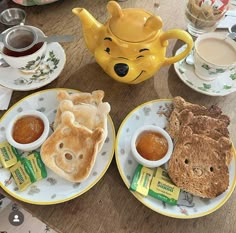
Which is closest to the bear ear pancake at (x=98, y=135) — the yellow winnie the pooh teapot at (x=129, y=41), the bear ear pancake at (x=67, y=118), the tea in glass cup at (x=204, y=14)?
the bear ear pancake at (x=67, y=118)

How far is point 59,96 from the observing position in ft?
2.42

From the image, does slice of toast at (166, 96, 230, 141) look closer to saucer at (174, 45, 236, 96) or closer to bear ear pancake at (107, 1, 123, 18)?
saucer at (174, 45, 236, 96)

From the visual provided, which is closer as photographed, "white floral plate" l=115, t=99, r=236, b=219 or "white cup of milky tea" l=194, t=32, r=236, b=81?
"white floral plate" l=115, t=99, r=236, b=219

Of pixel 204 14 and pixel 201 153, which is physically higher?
pixel 204 14

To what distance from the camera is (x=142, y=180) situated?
2.22 feet

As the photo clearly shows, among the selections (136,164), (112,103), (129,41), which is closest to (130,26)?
(129,41)

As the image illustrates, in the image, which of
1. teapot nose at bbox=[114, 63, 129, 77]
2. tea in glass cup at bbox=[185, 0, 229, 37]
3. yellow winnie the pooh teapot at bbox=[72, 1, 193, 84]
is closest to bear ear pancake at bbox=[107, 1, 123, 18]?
yellow winnie the pooh teapot at bbox=[72, 1, 193, 84]

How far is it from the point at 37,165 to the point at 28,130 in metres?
0.09

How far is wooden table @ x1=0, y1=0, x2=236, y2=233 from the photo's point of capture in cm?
66

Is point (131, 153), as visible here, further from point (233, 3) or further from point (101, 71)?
point (233, 3)

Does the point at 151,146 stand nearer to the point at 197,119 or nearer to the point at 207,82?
the point at 197,119

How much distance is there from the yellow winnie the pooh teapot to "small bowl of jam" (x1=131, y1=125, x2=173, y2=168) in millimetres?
143

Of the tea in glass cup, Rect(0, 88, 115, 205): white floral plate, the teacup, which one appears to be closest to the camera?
Rect(0, 88, 115, 205): white floral plate

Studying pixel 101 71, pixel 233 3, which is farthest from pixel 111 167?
pixel 233 3
